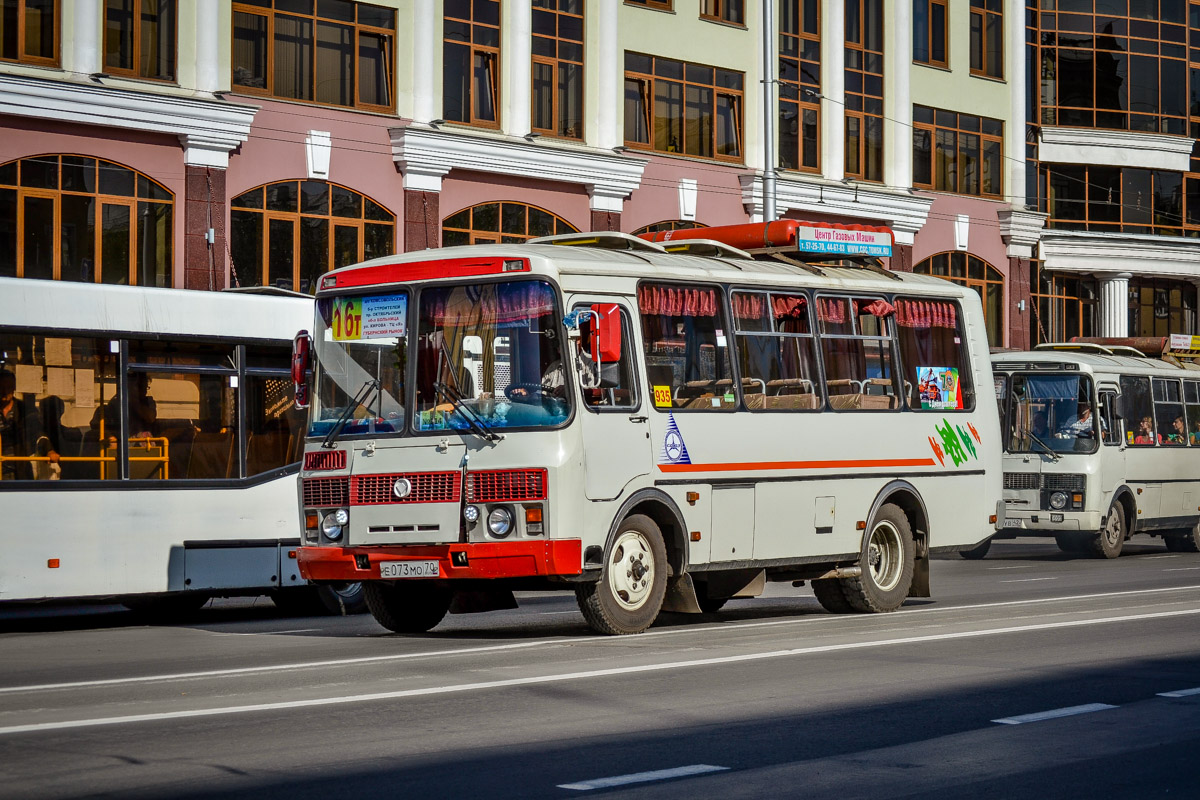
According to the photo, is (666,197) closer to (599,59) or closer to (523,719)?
(599,59)

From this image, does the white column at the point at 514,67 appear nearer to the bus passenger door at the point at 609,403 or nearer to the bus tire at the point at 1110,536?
the bus tire at the point at 1110,536

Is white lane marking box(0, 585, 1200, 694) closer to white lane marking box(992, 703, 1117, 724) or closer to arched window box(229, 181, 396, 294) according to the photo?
white lane marking box(992, 703, 1117, 724)

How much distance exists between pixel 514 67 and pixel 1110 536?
1388 cm

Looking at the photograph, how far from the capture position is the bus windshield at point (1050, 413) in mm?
27422

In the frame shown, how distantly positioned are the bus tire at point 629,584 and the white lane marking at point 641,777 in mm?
5392

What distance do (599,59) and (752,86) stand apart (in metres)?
4.76

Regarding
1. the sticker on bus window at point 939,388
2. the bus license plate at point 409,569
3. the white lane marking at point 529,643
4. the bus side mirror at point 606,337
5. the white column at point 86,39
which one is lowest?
the white lane marking at point 529,643

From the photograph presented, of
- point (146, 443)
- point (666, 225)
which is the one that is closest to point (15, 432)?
A: point (146, 443)

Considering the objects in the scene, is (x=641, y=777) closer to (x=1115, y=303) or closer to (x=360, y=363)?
(x=360, y=363)

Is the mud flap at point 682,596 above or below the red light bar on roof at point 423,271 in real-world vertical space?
below

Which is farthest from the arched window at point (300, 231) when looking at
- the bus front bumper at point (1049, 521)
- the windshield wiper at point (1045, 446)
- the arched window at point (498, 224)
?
the bus front bumper at point (1049, 521)

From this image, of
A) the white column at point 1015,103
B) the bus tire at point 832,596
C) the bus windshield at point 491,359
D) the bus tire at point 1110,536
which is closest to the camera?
the bus windshield at point 491,359

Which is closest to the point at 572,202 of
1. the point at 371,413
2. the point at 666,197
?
the point at 666,197

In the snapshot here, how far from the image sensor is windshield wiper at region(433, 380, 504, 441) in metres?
12.7
